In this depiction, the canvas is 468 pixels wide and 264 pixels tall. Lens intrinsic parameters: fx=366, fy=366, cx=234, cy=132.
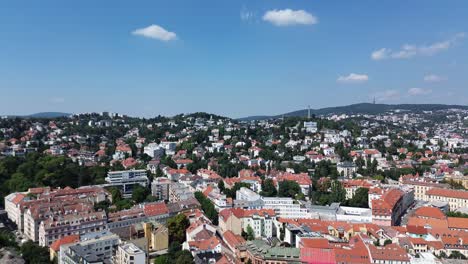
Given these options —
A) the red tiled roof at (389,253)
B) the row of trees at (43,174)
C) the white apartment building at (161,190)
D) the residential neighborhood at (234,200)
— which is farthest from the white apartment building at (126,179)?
the red tiled roof at (389,253)

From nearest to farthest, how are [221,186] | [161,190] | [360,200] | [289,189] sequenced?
1. [360,200]
2. [289,189]
3. [161,190]
4. [221,186]

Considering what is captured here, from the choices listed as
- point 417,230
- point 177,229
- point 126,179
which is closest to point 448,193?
point 417,230

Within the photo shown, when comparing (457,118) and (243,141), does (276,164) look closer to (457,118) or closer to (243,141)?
(243,141)

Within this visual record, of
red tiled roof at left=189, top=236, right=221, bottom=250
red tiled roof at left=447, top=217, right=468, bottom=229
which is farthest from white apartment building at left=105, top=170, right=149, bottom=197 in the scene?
red tiled roof at left=447, top=217, right=468, bottom=229

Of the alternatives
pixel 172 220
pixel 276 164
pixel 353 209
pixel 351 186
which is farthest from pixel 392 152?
pixel 172 220

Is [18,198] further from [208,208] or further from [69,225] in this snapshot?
[208,208]

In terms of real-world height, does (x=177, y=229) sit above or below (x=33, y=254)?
above

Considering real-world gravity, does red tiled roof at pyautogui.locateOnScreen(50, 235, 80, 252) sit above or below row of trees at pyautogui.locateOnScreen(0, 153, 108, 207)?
below

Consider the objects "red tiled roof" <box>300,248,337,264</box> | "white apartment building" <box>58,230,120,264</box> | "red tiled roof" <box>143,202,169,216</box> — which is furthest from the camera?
"red tiled roof" <box>143,202,169,216</box>

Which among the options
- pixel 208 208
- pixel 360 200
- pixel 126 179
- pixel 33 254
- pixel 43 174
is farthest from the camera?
pixel 126 179

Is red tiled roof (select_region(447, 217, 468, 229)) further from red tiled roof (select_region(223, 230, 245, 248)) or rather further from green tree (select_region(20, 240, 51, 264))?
green tree (select_region(20, 240, 51, 264))

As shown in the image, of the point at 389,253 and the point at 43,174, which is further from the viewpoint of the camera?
the point at 43,174
